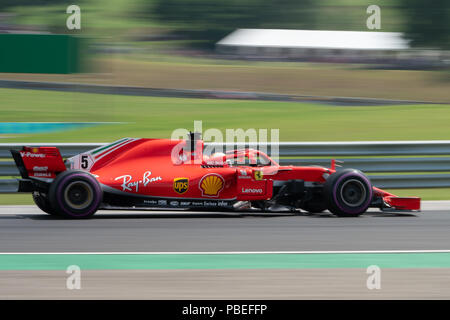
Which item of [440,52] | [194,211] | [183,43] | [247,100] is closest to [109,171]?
[194,211]

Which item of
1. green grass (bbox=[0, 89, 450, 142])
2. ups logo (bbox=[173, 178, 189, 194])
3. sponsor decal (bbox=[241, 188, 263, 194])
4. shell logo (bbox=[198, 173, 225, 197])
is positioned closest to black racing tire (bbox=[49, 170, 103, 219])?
ups logo (bbox=[173, 178, 189, 194])

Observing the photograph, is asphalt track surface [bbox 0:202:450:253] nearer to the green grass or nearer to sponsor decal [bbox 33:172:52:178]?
sponsor decal [bbox 33:172:52:178]

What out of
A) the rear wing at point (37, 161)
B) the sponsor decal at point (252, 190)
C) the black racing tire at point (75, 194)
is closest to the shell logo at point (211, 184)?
the sponsor decal at point (252, 190)

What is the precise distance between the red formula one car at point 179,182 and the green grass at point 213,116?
697 centimetres

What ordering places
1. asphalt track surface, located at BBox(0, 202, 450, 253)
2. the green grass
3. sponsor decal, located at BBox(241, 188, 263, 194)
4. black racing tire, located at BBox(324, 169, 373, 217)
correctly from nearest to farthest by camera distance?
asphalt track surface, located at BBox(0, 202, 450, 253) < sponsor decal, located at BBox(241, 188, 263, 194) < black racing tire, located at BBox(324, 169, 373, 217) < the green grass

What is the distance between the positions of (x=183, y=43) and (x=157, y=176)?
53.3m

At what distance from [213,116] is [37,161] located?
13.0m

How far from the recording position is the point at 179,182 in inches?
377

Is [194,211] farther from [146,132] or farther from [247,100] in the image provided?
[247,100]

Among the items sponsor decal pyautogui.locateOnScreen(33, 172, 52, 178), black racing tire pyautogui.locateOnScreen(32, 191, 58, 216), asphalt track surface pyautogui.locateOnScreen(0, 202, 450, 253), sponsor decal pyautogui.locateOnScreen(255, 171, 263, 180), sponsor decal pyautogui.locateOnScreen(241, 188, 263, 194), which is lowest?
asphalt track surface pyautogui.locateOnScreen(0, 202, 450, 253)

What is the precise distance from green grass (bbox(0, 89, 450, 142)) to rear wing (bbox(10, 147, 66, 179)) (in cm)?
704

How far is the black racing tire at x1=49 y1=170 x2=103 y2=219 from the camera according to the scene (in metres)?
9.25

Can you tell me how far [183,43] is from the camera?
61.9m

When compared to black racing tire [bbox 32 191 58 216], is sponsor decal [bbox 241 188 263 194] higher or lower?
higher
